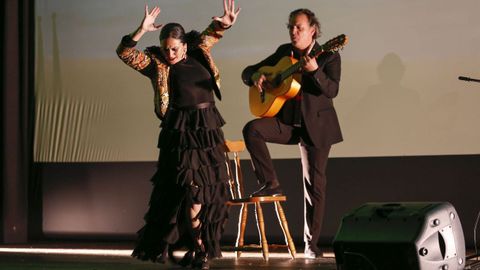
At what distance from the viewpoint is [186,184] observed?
442 cm

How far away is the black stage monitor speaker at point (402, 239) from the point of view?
124 inches

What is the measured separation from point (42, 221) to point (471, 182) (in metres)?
3.61

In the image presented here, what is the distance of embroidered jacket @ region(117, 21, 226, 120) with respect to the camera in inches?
177

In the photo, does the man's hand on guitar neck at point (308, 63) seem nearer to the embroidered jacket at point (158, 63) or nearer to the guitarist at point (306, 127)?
the guitarist at point (306, 127)

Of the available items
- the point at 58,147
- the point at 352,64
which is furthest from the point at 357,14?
the point at 58,147

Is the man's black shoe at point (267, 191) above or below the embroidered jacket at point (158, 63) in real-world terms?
below

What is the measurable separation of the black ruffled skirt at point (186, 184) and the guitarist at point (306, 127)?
17.7 inches

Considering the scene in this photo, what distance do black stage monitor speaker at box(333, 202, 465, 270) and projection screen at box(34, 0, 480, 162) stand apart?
2485mm

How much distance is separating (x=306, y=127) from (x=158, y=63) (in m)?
0.99

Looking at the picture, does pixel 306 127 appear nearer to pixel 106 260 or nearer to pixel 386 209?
pixel 106 260

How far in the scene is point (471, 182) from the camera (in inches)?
225

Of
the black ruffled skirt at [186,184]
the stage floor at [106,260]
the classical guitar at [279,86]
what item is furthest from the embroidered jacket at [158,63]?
the stage floor at [106,260]

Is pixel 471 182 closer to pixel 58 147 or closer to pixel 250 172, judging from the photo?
pixel 250 172

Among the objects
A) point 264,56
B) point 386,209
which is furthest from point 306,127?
point 386,209
